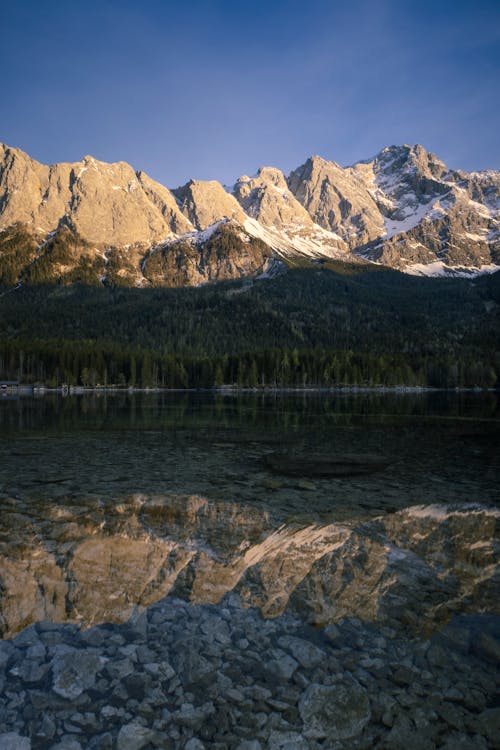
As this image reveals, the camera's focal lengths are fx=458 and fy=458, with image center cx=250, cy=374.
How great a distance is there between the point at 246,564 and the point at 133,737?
6629 millimetres

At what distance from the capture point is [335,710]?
7512mm

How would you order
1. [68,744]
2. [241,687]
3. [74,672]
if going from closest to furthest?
[68,744] → [241,687] → [74,672]

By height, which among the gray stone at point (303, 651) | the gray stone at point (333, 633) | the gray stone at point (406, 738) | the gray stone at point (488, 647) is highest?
the gray stone at point (406, 738)

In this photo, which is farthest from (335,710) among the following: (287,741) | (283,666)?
(283,666)

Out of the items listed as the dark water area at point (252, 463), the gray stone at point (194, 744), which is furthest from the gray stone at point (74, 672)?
the dark water area at point (252, 463)

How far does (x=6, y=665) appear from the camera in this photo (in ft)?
27.6

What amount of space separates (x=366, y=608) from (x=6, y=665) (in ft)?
25.2

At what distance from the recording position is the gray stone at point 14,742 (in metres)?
6.57

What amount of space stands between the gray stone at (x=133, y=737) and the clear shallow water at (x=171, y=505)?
3527mm

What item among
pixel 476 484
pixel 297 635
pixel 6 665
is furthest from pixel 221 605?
pixel 476 484

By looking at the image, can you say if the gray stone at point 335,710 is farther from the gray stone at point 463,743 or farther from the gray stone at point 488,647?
the gray stone at point 488,647

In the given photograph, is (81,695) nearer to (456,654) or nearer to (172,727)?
(172,727)

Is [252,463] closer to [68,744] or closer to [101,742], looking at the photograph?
[101,742]

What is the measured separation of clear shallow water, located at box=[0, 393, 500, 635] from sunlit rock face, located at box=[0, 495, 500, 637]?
61 mm
